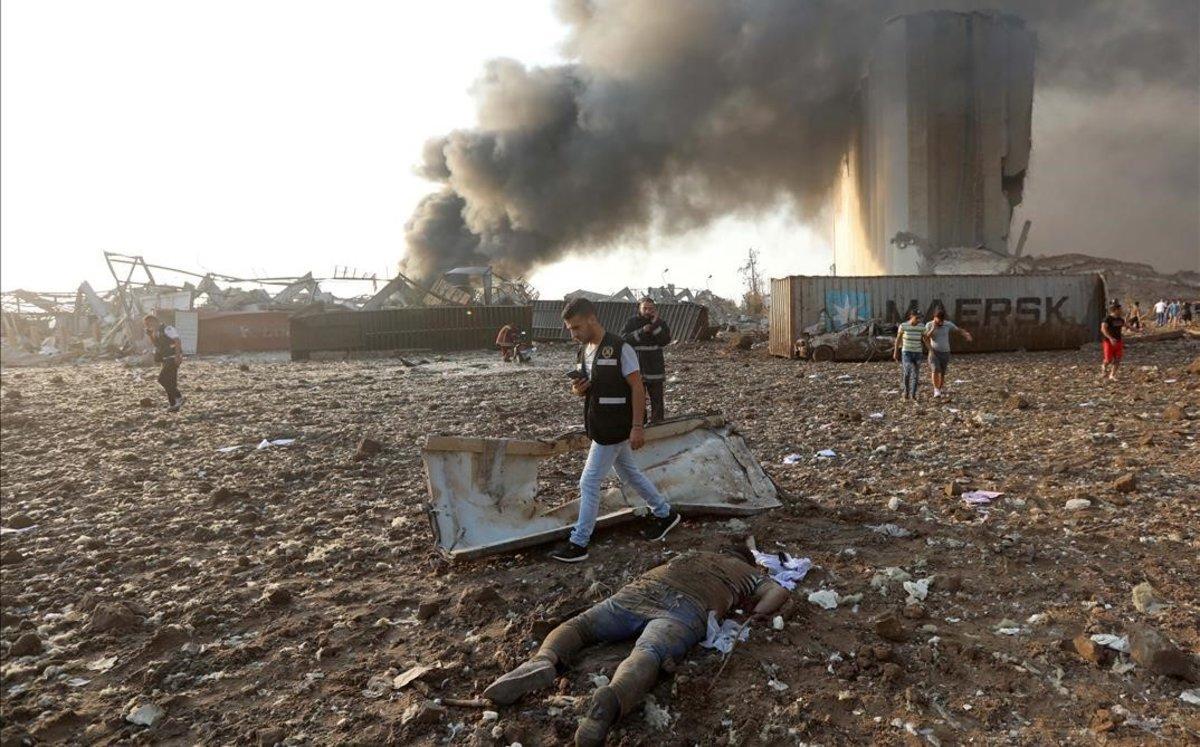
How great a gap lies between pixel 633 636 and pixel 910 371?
748cm

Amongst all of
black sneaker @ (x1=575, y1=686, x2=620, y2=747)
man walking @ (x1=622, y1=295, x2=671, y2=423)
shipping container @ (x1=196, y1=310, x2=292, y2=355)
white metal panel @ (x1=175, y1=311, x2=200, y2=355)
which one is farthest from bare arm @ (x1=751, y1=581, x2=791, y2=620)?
shipping container @ (x1=196, y1=310, x2=292, y2=355)

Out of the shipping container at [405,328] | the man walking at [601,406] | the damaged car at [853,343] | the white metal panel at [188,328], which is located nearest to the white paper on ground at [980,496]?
the man walking at [601,406]

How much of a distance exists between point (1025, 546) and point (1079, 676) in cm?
134

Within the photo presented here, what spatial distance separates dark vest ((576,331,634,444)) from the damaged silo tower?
25.6 m

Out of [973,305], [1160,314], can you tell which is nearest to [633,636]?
[973,305]

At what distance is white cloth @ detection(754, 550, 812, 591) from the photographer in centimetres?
373

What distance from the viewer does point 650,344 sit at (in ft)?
22.9

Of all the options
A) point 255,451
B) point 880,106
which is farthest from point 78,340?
point 880,106

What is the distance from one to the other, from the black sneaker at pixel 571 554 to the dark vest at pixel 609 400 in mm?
615

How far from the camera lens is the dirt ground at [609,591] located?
8.91 feet

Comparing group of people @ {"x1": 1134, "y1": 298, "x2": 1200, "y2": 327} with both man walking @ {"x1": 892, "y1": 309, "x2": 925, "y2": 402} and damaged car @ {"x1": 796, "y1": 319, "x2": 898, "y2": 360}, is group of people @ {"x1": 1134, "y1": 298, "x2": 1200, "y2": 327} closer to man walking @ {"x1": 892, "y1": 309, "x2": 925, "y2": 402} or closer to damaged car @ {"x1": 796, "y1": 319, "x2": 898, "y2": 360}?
damaged car @ {"x1": 796, "y1": 319, "x2": 898, "y2": 360}

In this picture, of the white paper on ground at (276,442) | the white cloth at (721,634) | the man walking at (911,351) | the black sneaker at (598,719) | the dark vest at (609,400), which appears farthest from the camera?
the man walking at (911,351)

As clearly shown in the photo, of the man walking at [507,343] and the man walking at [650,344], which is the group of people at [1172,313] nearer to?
the man walking at [507,343]

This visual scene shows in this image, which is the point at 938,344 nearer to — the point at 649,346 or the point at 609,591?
the point at 649,346
